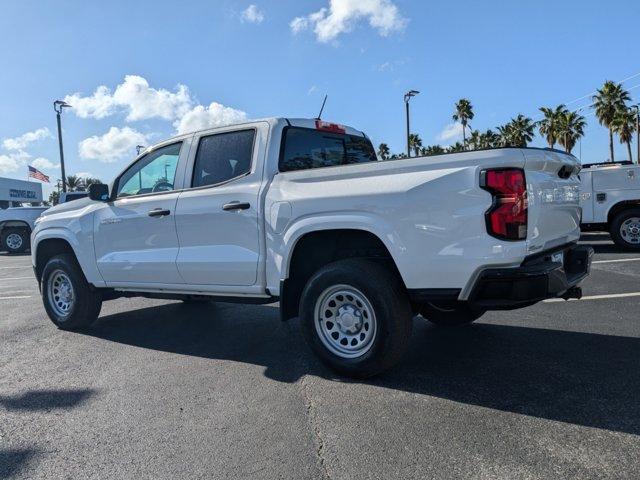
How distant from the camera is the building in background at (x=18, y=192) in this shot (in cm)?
4819

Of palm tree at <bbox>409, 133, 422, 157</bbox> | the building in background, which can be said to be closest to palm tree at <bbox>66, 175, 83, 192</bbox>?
the building in background

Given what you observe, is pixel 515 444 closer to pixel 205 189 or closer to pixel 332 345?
pixel 332 345

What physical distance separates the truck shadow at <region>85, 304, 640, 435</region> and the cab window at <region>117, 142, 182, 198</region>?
1584 mm

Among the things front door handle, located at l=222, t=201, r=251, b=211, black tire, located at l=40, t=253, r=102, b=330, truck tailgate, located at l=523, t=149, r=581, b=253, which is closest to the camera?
truck tailgate, located at l=523, t=149, r=581, b=253

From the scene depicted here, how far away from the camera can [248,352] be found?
4773 mm

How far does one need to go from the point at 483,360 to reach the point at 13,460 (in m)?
3.36

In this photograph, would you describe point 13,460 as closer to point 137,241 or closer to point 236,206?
point 236,206

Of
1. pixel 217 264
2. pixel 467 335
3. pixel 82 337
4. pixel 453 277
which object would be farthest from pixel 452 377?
pixel 82 337

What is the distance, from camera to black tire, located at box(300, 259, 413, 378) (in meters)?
3.62

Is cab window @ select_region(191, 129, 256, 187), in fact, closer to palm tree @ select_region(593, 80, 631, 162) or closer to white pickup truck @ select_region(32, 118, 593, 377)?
white pickup truck @ select_region(32, 118, 593, 377)

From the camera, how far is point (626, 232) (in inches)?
427

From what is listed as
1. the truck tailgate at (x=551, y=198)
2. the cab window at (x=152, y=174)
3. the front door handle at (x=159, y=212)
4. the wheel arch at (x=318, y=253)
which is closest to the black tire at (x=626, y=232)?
the truck tailgate at (x=551, y=198)

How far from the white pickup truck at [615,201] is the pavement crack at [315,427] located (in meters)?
9.39

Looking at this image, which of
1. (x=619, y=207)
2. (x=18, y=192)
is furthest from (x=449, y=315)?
(x=18, y=192)
